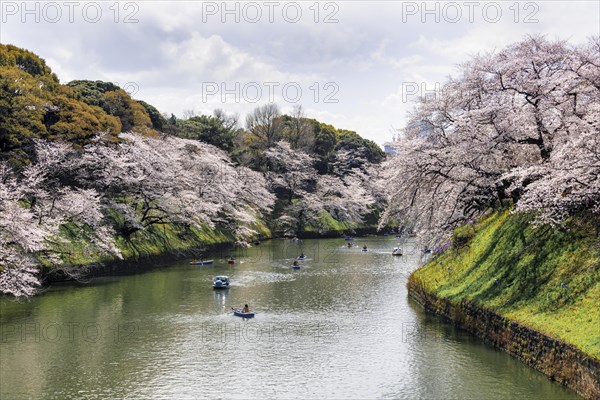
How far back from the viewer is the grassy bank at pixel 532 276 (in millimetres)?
19109

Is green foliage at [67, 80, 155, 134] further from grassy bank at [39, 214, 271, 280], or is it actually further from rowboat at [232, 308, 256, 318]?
rowboat at [232, 308, 256, 318]

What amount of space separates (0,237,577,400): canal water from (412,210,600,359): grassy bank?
199cm

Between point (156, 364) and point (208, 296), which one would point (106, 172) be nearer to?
point (208, 296)

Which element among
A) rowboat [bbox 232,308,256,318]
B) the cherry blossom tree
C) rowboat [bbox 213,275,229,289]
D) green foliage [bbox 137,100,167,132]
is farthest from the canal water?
green foliage [bbox 137,100,167,132]

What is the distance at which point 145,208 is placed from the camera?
180ft

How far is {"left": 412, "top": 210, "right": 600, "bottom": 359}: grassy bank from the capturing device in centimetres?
1911

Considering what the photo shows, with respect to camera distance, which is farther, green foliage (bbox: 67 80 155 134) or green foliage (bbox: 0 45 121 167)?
green foliage (bbox: 67 80 155 134)

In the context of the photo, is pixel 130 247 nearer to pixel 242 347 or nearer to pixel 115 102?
pixel 115 102

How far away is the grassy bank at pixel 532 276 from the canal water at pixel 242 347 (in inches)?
78.5

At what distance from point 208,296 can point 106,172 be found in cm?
1800

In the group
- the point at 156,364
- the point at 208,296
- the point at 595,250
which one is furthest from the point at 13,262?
the point at 595,250

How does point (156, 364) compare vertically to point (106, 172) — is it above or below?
below

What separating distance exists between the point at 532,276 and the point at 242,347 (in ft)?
44.5

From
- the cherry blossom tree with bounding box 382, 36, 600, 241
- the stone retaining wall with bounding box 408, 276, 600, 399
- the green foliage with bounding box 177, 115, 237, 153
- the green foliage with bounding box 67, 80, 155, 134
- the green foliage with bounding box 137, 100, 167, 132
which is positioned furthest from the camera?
the green foliage with bounding box 177, 115, 237, 153
